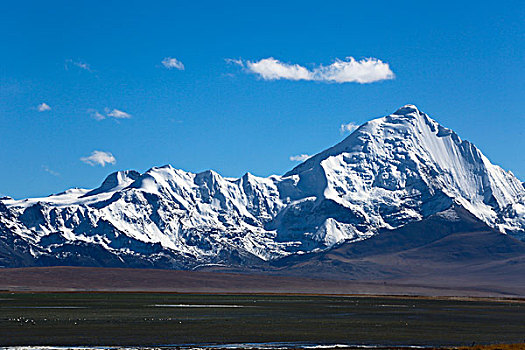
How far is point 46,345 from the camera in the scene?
8775 cm

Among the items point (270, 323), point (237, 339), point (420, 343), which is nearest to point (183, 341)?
point (237, 339)

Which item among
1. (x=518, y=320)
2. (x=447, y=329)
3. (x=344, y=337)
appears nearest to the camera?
(x=344, y=337)

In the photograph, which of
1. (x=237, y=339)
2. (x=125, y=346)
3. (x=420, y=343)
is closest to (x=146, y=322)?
(x=237, y=339)

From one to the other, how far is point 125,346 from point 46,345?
8.23m

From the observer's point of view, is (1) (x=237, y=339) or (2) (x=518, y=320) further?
(2) (x=518, y=320)

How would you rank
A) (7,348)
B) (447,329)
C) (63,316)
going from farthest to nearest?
1. (63,316)
2. (447,329)
3. (7,348)

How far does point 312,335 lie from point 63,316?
165 feet

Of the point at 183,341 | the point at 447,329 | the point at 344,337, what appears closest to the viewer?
the point at 183,341

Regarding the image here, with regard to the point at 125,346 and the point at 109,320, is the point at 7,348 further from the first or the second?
the point at 109,320

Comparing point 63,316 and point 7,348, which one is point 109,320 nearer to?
point 63,316

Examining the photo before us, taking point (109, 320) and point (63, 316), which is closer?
point (109, 320)

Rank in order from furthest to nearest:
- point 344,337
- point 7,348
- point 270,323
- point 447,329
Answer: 1. point 270,323
2. point 447,329
3. point 344,337
4. point 7,348

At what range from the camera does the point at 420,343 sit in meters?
95.0

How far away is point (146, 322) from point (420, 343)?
152ft
